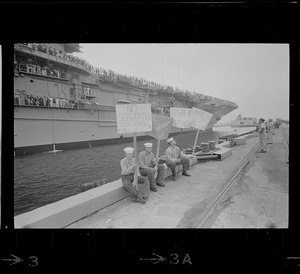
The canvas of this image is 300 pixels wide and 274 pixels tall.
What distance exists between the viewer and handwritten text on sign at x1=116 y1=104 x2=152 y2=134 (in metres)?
3.96

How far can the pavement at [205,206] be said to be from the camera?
311 cm

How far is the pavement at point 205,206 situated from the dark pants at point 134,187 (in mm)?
169

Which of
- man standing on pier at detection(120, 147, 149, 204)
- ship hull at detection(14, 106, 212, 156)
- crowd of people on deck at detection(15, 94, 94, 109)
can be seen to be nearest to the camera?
man standing on pier at detection(120, 147, 149, 204)

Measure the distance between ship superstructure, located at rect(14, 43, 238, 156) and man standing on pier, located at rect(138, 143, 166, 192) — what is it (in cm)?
1600

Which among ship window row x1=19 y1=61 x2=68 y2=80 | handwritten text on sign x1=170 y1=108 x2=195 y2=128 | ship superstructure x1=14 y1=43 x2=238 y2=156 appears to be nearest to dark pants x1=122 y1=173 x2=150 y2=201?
handwritten text on sign x1=170 y1=108 x2=195 y2=128

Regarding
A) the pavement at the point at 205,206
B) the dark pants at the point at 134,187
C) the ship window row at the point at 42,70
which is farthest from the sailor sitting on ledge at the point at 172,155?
the ship window row at the point at 42,70

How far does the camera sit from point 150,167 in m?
4.48

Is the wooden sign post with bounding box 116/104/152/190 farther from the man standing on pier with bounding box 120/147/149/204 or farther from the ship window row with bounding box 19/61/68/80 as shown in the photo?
the ship window row with bounding box 19/61/68/80

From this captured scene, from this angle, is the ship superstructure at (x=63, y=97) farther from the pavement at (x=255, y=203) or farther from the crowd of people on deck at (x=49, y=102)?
the pavement at (x=255, y=203)
